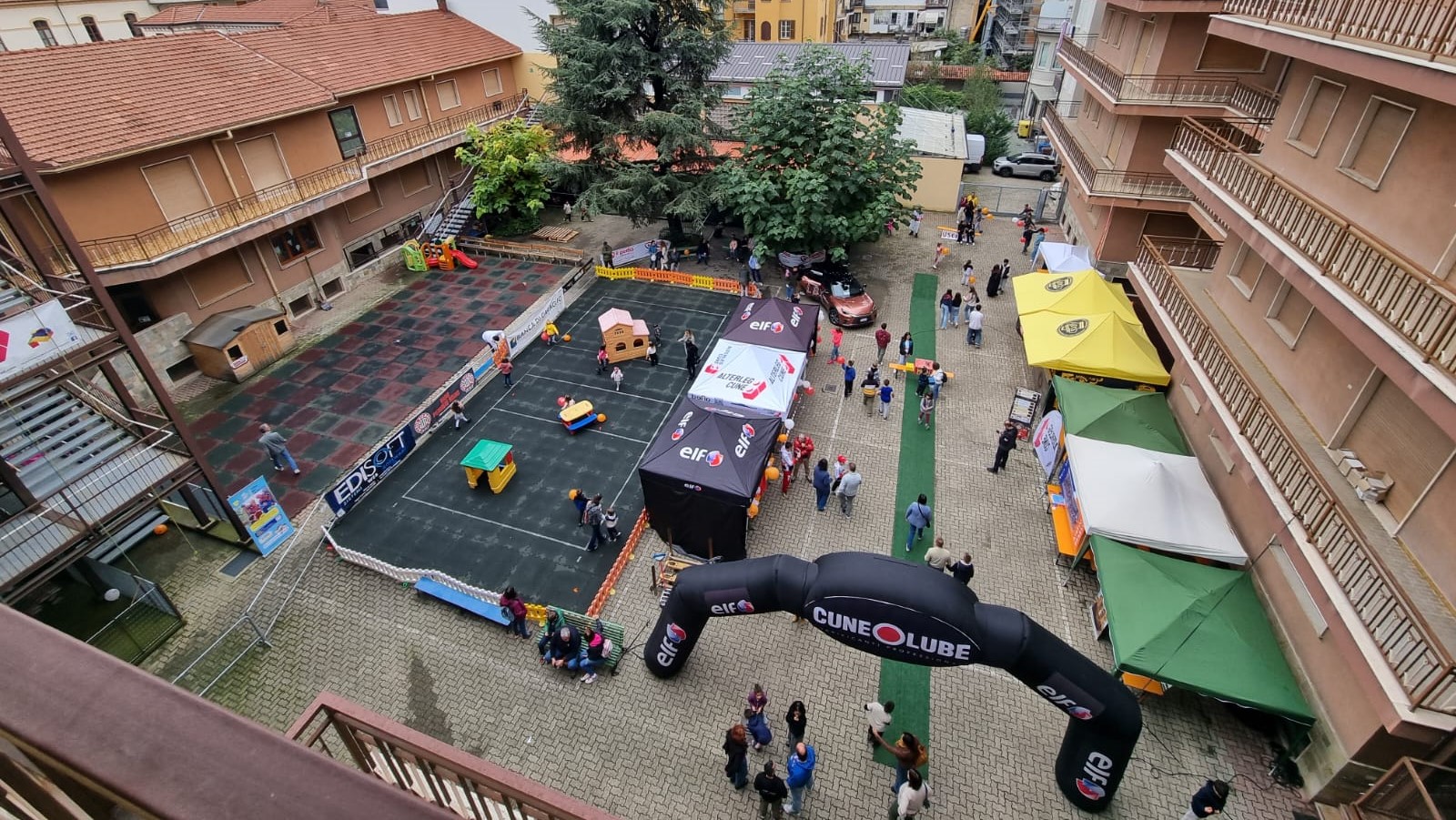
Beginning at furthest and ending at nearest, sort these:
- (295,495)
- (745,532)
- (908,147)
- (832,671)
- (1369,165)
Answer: (908,147)
(295,495)
(745,532)
(832,671)
(1369,165)

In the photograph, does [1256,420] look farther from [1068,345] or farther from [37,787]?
[37,787]

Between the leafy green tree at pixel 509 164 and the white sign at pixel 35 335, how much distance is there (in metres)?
19.7

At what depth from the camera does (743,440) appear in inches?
612

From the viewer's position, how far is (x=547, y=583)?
50.7 feet

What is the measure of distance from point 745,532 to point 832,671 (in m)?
3.50

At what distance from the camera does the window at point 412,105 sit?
1224 inches

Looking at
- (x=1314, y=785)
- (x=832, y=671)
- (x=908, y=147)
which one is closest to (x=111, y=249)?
(x=832, y=671)

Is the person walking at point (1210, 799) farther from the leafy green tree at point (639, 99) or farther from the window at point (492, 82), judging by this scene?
the window at point (492, 82)

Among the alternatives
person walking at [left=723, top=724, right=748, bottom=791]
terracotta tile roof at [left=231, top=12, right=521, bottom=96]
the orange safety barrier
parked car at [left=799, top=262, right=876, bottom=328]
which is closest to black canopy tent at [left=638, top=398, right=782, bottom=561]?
the orange safety barrier

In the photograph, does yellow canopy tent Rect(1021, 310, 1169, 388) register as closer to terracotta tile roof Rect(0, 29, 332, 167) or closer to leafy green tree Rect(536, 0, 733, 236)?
leafy green tree Rect(536, 0, 733, 236)

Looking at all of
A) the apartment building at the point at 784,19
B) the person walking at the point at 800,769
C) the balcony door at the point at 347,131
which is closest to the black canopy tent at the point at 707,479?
the person walking at the point at 800,769

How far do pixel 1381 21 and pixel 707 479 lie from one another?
13411 mm

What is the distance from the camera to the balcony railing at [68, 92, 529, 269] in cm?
2003

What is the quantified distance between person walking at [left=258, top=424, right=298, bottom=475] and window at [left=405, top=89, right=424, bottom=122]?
61.7ft
